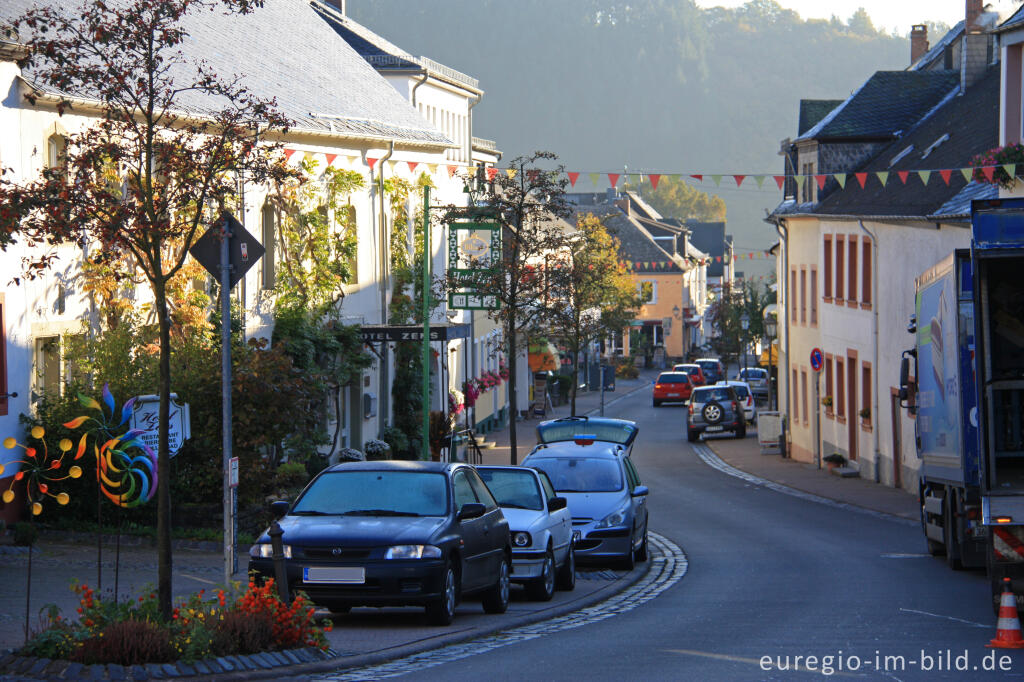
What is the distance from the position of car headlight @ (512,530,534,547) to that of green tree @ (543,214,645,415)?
48.5ft

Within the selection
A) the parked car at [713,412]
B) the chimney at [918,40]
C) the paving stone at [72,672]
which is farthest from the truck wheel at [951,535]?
the chimney at [918,40]

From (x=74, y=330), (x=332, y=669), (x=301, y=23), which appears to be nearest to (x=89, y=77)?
(x=332, y=669)

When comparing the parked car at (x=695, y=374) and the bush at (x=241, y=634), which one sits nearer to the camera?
the bush at (x=241, y=634)

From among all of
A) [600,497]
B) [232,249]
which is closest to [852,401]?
[600,497]

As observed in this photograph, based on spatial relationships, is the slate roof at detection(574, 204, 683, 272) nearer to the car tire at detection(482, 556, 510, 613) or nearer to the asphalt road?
the asphalt road

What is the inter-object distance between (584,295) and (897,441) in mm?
11988

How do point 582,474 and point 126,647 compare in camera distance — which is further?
point 582,474

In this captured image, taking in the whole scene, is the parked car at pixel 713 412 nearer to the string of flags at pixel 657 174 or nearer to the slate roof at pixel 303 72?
the string of flags at pixel 657 174

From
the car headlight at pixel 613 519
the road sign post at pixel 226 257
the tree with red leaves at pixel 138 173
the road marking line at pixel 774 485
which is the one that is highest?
the tree with red leaves at pixel 138 173

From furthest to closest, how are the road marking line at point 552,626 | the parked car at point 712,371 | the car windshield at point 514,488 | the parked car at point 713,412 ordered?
the parked car at point 712,371
the parked car at point 713,412
the car windshield at point 514,488
the road marking line at point 552,626

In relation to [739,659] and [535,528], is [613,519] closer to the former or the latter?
[535,528]

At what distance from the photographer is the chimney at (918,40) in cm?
5697

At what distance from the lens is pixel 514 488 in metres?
17.2

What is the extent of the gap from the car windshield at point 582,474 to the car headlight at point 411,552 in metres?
7.46
